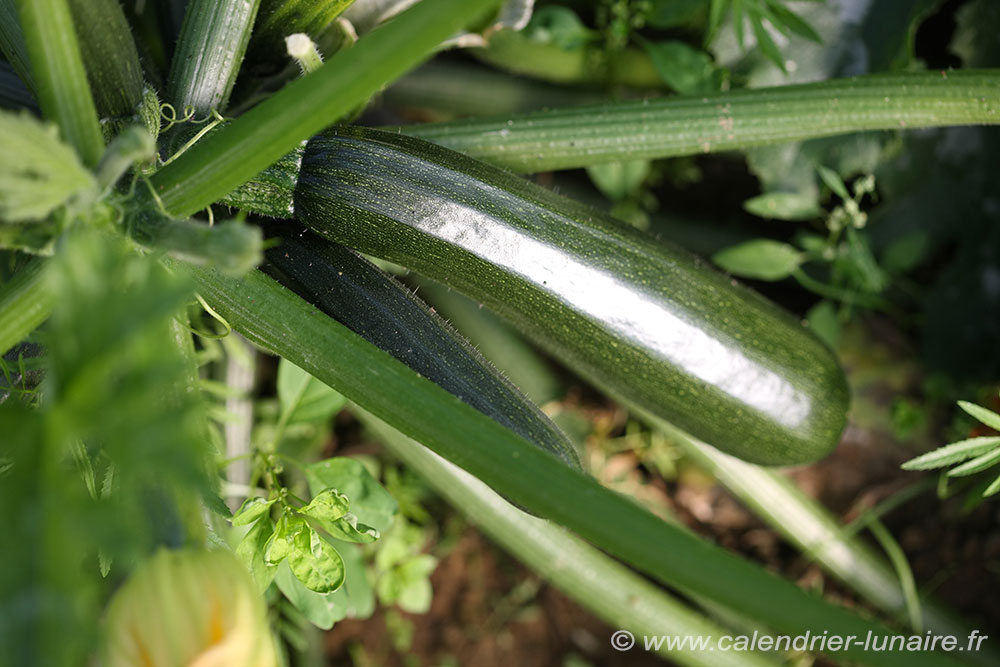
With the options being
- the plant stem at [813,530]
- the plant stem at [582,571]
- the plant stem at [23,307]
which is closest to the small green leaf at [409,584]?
the plant stem at [582,571]

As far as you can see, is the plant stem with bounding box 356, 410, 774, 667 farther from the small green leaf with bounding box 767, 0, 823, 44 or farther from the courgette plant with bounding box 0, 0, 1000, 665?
the small green leaf with bounding box 767, 0, 823, 44

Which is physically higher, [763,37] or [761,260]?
[763,37]

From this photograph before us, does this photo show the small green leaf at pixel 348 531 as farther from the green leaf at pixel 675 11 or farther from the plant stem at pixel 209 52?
the green leaf at pixel 675 11

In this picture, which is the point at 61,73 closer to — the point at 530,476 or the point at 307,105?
the point at 307,105

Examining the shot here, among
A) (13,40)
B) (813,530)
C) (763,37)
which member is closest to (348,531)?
(13,40)

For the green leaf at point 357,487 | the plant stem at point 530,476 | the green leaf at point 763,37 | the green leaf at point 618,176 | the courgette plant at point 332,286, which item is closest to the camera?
the courgette plant at point 332,286

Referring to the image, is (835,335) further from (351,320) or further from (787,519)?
(351,320)
